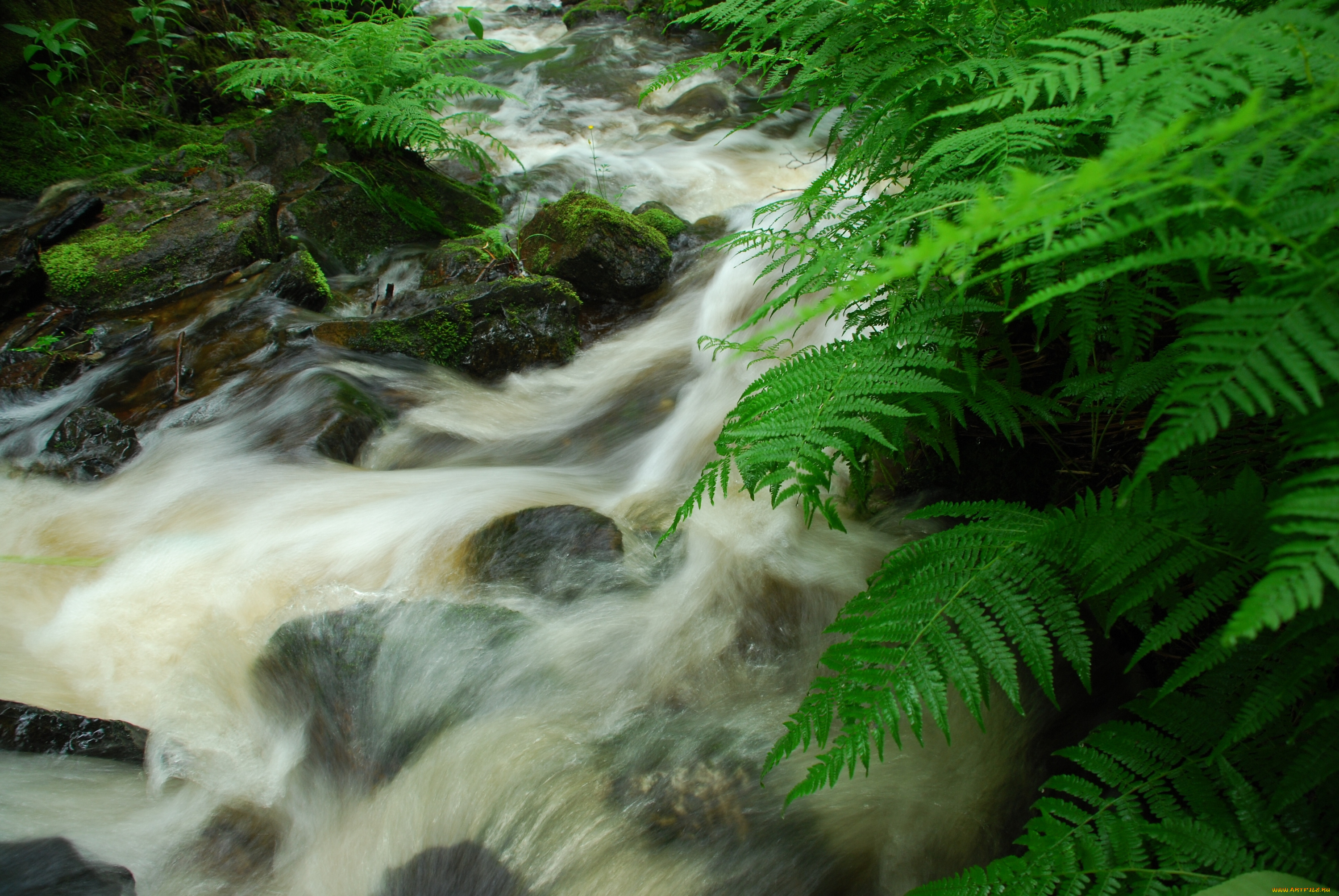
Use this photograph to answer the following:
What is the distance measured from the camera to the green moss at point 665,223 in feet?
20.1

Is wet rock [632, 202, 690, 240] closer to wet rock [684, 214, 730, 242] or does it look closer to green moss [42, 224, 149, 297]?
wet rock [684, 214, 730, 242]

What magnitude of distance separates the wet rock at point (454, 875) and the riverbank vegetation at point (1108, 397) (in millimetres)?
1014

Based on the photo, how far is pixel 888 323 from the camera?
80.7 inches

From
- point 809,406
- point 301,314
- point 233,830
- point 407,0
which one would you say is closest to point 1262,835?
point 809,406

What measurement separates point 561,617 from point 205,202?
490 centimetres

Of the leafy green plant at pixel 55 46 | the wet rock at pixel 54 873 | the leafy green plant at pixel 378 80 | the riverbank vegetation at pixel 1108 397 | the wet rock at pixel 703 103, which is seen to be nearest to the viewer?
the riverbank vegetation at pixel 1108 397

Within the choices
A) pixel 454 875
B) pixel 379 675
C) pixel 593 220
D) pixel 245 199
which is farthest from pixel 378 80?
pixel 454 875

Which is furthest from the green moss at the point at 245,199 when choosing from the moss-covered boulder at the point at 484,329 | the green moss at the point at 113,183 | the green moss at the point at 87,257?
the moss-covered boulder at the point at 484,329

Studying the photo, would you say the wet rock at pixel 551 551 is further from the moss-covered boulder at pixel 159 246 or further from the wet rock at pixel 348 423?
the moss-covered boulder at pixel 159 246

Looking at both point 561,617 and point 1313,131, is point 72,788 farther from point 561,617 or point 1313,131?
point 1313,131

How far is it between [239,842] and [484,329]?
3262 mm

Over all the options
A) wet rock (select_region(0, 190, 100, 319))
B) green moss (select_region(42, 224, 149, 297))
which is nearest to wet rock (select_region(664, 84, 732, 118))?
green moss (select_region(42, 224, 149, 297))

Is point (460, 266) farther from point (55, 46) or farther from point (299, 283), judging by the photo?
point (55, 46)

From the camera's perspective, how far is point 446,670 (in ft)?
8.61
